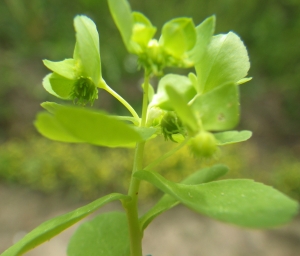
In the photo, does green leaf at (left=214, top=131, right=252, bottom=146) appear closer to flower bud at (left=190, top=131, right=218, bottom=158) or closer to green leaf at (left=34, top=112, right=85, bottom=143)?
flower bud at (left=190, top=131, right=218, bottom=158)

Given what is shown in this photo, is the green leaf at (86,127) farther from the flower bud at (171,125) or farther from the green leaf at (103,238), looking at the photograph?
the green leaf at (103,238)

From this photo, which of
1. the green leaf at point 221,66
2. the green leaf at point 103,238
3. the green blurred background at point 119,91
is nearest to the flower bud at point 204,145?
the green leaf at point 221,66

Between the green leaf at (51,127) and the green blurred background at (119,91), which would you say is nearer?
the green leaf at (51,127)

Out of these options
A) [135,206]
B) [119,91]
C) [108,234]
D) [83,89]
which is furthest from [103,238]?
[119,91]

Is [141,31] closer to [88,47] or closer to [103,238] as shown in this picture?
[88,47]

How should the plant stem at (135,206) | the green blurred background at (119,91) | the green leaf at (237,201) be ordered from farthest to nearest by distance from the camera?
the green blurred background at (119,91)
the plant stem at (135,206)
the green leaf at (237,201)

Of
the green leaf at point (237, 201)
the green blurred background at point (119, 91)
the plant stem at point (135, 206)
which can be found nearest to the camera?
the green leaf at point (237, 201)
